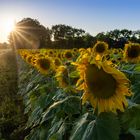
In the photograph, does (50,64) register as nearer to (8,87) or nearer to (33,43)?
(8,87)

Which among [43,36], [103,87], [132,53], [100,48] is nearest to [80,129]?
[103,87]

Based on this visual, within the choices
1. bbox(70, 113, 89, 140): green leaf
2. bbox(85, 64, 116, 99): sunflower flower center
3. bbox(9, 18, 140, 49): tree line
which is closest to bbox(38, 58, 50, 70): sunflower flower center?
bbox(70, 113, 89, 140): green leaf

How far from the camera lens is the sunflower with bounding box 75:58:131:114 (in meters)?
2.58

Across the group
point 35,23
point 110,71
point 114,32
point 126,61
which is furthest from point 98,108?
point 35,23

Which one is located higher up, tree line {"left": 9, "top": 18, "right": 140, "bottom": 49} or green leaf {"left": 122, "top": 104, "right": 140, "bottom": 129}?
green leaf {"left": 122, "top": 104, "right": 140, "bottom": 129}

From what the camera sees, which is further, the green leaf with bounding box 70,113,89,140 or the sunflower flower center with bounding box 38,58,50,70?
the sunflower flower center with bounding box 38,58,50,70

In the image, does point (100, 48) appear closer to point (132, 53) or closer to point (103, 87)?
point (132, 53)

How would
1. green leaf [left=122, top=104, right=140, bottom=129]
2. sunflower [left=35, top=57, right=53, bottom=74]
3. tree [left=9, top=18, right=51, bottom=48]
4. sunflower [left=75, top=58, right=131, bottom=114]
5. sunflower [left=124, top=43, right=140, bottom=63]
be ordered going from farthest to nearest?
tree [left=9, top=18, right=51, bottom=48] → sunflower [left=35, top=57, right=53, bottom=74] → sunflower [left=124, top=43, right=140, bottom=63] → green leaf [left=122, top=104, right=140, bottom=129] → sunflower [left=75, top=58, right=131, bottom=114]

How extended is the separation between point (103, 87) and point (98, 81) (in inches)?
3.0

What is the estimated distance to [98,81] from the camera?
2.58m

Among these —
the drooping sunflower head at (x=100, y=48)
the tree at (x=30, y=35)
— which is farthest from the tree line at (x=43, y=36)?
the drooping sunflower head at (x=100, y=48)

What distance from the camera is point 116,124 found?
259 centimetres

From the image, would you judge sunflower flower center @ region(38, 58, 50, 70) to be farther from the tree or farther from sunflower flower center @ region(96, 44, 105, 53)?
the tree

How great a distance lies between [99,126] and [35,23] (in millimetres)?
64283
